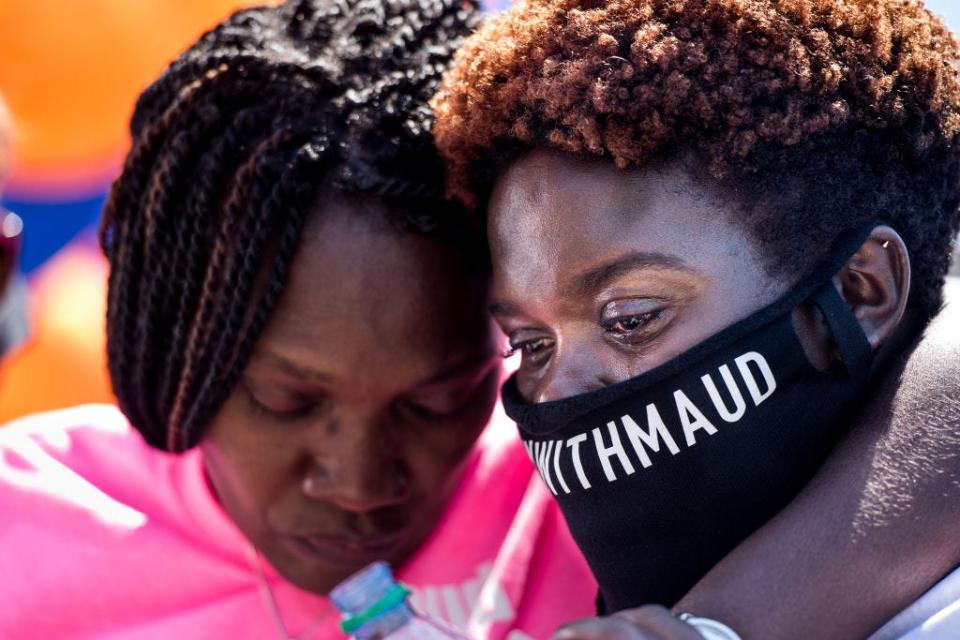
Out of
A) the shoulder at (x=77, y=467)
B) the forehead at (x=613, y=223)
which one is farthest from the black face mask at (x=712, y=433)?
the shoulder at (x=77, y=467)

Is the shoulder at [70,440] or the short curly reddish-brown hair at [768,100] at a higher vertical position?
the short curly reddish-brown hair at [768,100]

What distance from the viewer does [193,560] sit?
2.34 meters

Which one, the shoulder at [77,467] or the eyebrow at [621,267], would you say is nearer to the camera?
the eyebrow at [621,267]

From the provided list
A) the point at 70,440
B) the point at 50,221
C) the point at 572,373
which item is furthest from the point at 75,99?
the point at 572,373

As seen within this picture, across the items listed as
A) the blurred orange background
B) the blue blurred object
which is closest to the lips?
the blurred orange background

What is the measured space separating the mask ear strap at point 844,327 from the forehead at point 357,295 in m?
0.70

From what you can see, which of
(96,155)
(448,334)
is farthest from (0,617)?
(96,155)

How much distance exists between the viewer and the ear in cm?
168

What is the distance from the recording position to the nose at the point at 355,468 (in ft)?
6.72

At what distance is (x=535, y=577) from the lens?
7.52 feet

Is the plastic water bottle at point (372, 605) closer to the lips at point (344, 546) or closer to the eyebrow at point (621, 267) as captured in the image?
the eyebrow at point (621, 267)

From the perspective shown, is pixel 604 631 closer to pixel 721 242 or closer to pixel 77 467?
pixel 721 242

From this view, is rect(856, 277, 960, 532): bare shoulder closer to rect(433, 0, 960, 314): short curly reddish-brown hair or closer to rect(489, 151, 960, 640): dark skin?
rect(489, 151, 960, 640): dark skin

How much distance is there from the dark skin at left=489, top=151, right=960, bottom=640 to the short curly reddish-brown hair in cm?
5
